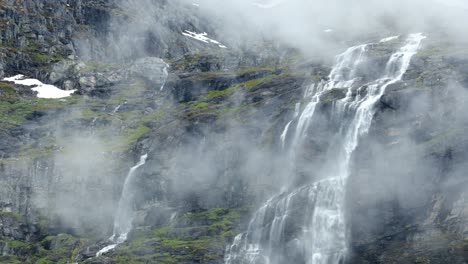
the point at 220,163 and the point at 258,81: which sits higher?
the point at 258,81

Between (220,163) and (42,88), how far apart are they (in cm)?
8185

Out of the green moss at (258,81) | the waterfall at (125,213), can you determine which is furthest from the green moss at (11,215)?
the green moss at (258,81)

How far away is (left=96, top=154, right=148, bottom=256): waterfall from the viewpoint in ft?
412

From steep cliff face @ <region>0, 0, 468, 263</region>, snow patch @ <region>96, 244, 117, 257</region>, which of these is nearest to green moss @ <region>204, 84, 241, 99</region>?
steep cliff face @ <region>0, 0, 468, 263</region>

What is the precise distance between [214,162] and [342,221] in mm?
34517

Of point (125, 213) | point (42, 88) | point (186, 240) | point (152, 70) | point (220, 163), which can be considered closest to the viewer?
point (186, 240)

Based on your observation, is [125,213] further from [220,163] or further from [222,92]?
[222,92]

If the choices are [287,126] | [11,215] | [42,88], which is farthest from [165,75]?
[287,126]

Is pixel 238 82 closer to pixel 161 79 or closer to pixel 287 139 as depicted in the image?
pixel 161 79

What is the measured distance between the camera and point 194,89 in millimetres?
167625

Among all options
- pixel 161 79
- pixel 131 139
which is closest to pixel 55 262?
pixel 131 139

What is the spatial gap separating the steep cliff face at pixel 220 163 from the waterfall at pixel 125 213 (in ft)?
4.00

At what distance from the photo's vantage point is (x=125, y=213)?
13038 centimetres

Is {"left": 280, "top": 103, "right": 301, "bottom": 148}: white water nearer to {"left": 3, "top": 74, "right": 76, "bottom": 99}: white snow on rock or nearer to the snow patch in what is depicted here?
the snow patch
